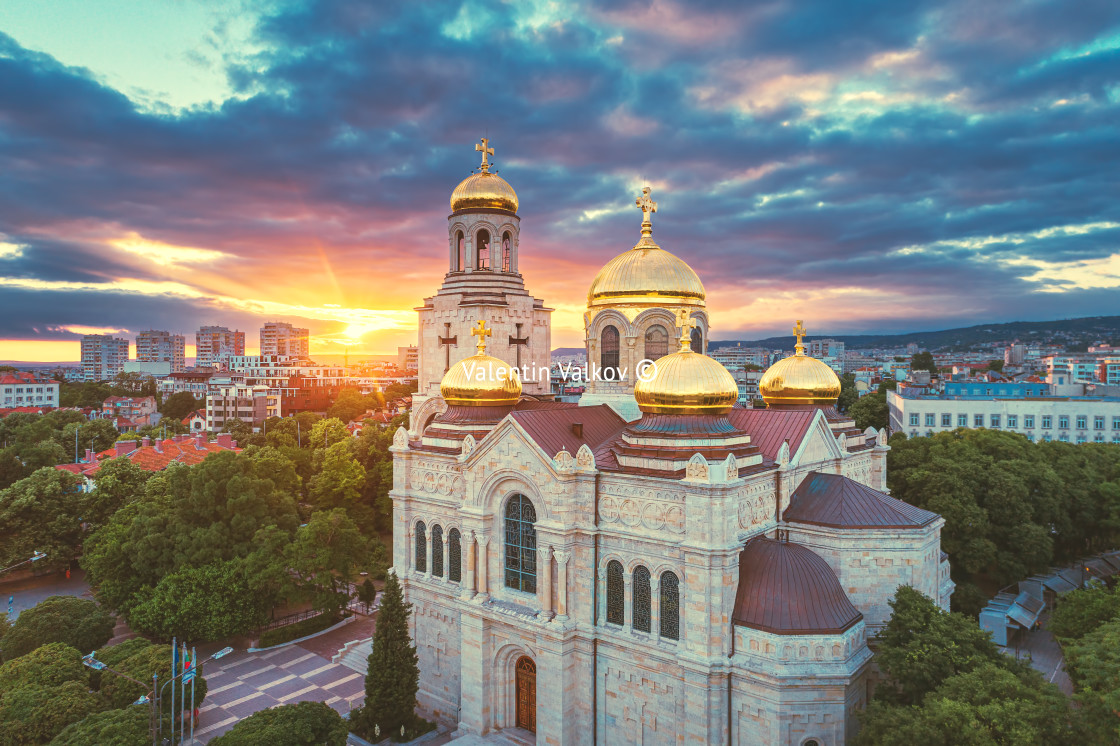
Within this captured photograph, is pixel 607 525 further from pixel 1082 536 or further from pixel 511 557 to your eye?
pixel 1082 536

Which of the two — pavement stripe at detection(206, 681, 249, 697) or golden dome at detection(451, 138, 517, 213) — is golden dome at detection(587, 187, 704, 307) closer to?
golden dome at detection(451, 138, 517, 213)

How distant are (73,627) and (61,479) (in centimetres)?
1636

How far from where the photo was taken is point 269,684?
85.3 feet

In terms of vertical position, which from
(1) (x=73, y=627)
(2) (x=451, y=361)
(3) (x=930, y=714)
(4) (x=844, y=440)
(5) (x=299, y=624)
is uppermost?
(2) (x=451, y=361)

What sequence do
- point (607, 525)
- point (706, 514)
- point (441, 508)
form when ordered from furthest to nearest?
point (441, 508) → point (607, 525) → point (706, 514)

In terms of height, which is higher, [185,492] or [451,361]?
[451,361]

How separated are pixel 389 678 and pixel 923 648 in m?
16.2

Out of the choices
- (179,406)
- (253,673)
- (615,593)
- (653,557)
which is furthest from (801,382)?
(179,406)

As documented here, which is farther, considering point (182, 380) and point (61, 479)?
point (182, 380)

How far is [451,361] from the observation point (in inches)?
1286

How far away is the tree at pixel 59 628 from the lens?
24.4 meters

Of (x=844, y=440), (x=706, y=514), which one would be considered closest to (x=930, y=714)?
(x=706, y=514)

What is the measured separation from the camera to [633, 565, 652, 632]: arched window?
1903cm

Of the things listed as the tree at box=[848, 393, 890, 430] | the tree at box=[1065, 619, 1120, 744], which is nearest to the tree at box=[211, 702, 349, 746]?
the tree at box=[1065, 619, 1120, 744]
